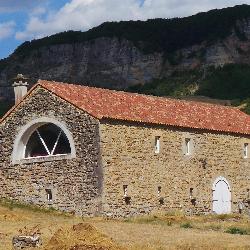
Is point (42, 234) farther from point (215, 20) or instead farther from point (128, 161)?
point (215, 20)

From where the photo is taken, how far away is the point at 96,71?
123000mm

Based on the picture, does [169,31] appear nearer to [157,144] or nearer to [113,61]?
[113,61]

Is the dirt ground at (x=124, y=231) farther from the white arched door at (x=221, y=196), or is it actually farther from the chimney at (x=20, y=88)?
the chimney at (x=20, y=88)

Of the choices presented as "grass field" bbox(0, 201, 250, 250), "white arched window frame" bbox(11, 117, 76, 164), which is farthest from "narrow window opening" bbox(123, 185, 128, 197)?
"white arched window frame" bbox(11, 117, 76, 164)

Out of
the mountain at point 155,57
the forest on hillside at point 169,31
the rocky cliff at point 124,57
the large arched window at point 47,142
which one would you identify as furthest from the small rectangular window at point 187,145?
the forest on hillside at point 169,31

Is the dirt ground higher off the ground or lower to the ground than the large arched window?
lower

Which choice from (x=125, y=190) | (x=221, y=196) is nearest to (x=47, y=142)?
(x=125, y=190)

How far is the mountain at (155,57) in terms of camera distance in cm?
10469

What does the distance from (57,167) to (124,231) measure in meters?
8.65

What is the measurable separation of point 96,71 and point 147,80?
41.1 ft

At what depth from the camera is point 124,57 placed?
121m

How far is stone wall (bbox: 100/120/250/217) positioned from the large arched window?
9.70 feet

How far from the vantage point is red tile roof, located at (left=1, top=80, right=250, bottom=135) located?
106 ft

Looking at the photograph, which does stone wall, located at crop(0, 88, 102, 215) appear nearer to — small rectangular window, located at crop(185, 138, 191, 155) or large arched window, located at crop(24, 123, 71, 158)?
large arched window, located at crop(24, 123, 71, 158)
